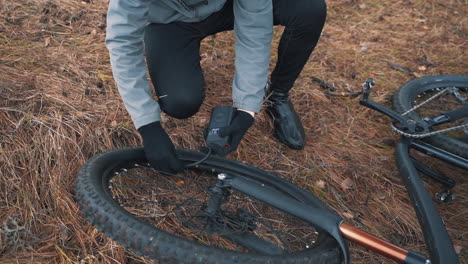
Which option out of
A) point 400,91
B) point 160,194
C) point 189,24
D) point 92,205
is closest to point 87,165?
point 92,205

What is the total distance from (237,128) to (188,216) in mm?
424

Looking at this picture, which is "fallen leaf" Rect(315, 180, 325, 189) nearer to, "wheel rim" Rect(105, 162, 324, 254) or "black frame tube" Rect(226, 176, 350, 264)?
"wheel rim" Rect(105, 162, 324, 254)

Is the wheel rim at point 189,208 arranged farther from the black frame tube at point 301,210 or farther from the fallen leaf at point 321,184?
the fallen leaf at point 321,184

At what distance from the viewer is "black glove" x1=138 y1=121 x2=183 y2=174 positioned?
1.73 meters

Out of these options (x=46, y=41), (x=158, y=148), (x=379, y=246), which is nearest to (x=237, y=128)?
(x=158, y=148)

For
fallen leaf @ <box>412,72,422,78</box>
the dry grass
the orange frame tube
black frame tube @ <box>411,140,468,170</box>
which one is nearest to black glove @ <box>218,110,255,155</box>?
the dry grass

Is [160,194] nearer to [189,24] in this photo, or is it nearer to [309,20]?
[189,24]

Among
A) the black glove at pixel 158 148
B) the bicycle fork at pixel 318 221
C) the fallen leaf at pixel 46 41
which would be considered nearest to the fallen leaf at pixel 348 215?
the bicycle fork at pixel 318 221

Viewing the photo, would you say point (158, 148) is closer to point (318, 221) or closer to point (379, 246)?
point (318, 221)

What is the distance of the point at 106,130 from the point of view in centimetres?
220

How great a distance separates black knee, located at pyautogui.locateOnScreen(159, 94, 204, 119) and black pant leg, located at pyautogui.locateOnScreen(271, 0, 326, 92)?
0.54 metres

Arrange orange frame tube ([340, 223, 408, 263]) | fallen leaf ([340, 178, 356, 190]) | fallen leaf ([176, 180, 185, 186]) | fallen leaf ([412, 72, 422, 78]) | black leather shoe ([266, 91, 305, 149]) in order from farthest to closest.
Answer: fallen leaf ([412, 72, 422, 78]), black leather shoe ([266, 91, 305, 149]), fallen leaf ([340, 178, 356, 190]), fallen leaf ([176, 180, 185, 186]), orange frame tube ([340, 223, 408, 263])

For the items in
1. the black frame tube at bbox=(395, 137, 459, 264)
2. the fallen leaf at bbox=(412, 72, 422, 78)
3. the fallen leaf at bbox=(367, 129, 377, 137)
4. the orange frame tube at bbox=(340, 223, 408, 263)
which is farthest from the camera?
the fallen leaf at bbox=(412, 72, 422, 78)

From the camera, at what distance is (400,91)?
2.89 m
